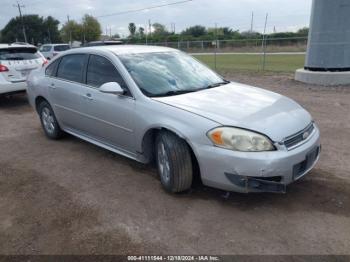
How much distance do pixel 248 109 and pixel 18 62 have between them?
7233 millimetres

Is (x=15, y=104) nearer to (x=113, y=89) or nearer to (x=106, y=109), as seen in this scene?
(x=106, y=109)

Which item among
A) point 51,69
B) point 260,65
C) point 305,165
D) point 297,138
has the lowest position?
point 260,65

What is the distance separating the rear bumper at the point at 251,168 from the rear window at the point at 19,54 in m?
7.31

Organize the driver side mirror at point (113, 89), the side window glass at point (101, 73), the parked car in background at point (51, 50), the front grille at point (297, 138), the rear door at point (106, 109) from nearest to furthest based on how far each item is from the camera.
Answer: the front grille at point (297, 138) → the driver side mirror at point (113, 89) → the rear door at point (106, 109) → the side window glass at point (101, 73) → the parked car in background at point (51, 50)

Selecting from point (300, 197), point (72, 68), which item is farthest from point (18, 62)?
point (300, 197)

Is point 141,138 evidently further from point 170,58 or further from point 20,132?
point 20,132

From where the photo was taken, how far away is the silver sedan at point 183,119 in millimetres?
3186

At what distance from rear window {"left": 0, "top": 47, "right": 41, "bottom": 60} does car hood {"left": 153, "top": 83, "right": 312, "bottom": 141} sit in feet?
21.5

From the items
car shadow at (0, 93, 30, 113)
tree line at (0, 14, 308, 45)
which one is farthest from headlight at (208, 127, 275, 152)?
tree line at (0, 14, 308, 45)

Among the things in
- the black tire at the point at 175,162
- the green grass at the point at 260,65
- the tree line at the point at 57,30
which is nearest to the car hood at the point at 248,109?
the black tire at the point at 175,162

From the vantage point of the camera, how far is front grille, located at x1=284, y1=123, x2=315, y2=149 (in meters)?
3.27

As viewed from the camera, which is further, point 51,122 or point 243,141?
point 51,122

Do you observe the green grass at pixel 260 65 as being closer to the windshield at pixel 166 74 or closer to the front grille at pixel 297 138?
the windshield at pixel 166 74

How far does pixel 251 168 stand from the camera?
10.2 feet
